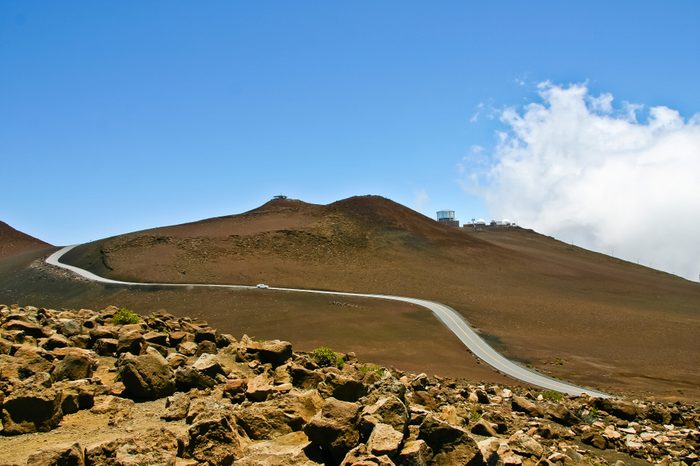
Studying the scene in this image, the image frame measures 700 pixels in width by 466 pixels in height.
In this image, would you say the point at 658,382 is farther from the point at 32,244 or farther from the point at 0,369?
the point at 32,244

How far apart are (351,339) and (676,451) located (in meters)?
31.0

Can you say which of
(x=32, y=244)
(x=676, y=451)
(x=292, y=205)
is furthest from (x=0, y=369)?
(x=32, y=244)

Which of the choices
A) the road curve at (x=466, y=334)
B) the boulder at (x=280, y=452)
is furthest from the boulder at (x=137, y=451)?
the road curve at (x=466, y=334)

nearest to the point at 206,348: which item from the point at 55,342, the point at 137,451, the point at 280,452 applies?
the point at 55,342

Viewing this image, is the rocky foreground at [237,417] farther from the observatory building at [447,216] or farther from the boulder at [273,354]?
the observatory building at [447,216]

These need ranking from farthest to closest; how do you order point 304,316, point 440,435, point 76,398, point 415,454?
point 304,316 → point 76,398 → point 440,435 → point 415,454

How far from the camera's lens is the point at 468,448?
20.7ft

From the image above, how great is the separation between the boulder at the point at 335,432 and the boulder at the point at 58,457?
250cm

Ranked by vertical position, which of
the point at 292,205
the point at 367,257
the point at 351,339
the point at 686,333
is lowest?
the point at 351,339

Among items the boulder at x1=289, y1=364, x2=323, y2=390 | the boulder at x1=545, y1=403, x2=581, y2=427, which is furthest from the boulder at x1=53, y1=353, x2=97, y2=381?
the boulder at x1=545, y1=403, x2=581, y2=427

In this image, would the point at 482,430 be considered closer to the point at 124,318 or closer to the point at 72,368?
the point at 72,368

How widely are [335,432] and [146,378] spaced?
4254 millimetres

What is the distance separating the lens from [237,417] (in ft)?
23.3

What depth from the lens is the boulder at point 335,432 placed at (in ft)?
20.6
